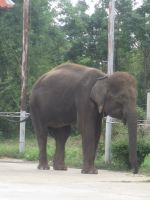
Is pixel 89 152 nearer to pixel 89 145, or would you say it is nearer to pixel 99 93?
pixel 89 145

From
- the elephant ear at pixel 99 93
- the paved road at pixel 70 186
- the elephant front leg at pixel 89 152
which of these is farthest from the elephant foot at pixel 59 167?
the elephant ear at pixel 99 93

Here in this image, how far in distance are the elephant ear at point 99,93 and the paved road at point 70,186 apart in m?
1.65

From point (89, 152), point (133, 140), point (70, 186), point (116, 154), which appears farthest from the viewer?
point (116, 154)

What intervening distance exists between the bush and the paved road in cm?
99

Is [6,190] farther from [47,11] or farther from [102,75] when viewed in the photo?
[47,11]

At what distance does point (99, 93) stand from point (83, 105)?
0.53m

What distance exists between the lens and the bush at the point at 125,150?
16531mm

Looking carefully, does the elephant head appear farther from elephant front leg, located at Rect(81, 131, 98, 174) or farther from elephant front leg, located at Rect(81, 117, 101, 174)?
elephant front leg, located at Rect(81, 131, 98, 174)

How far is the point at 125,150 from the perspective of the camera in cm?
1695

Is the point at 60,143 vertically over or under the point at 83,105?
under

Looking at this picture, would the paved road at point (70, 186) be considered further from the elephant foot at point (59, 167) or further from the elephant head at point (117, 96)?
the elephant head at point (117, 96)

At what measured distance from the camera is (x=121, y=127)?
20438 mm

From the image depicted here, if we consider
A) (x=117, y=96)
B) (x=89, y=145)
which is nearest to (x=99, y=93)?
(x=117, y=96)

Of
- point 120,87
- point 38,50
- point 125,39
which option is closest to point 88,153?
point 120,87
